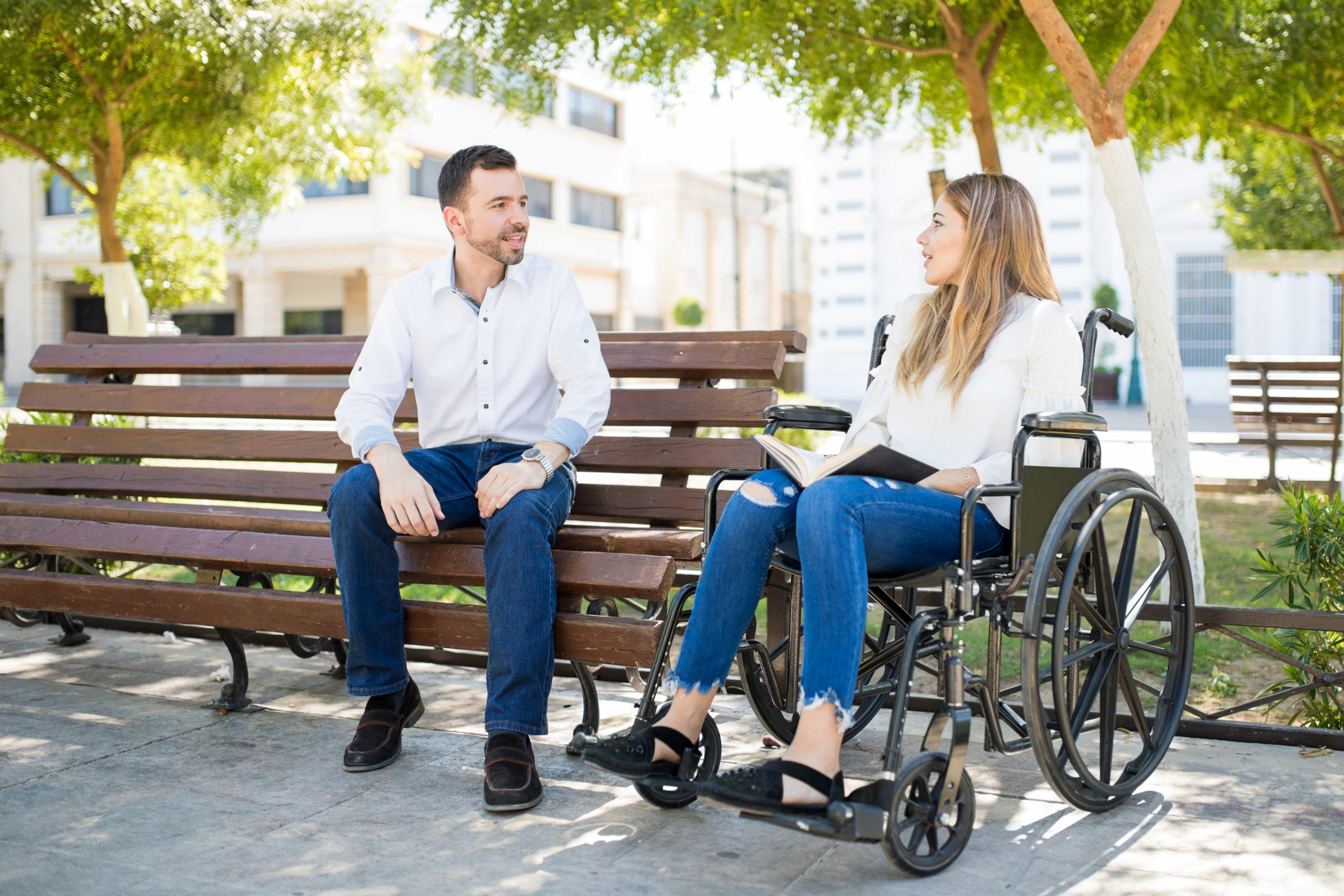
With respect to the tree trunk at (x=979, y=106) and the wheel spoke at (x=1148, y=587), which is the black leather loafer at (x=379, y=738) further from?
the tree trunk at (x=979, y=106)

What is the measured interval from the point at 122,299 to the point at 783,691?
27.6 feet

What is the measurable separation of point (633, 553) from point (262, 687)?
1.68 m

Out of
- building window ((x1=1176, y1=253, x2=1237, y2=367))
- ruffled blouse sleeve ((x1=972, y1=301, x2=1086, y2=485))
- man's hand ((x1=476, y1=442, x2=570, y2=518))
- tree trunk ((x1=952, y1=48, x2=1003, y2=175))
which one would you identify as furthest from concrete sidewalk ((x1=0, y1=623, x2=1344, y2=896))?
building window ((x1=1176, y1=253, x2=1237, y2=367))

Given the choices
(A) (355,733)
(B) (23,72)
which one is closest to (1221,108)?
(A) (355,733)

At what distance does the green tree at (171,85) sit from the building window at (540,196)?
76.4ft

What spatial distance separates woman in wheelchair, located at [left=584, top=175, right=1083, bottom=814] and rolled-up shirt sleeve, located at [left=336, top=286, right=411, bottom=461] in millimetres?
1142

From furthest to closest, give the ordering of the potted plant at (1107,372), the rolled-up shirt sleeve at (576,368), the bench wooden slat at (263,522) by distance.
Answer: the potted plant at (1107,372), the rolled-up shirt sleeve at (576,368), the bench wooden slat at (263,522)

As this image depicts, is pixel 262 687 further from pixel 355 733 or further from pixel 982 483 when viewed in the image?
pixel 982 483

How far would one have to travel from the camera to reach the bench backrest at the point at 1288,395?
27.3ft

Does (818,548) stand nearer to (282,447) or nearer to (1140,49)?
(282,447)

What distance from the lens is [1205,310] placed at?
28.6 m

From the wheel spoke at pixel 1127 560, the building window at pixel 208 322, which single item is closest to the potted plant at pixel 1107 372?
the building window at pixel 208 322

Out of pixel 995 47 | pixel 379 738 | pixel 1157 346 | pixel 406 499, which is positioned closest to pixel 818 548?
pixel 406 499

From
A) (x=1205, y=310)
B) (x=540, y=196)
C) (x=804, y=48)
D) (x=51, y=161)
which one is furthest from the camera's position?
(x=540, y=196)
